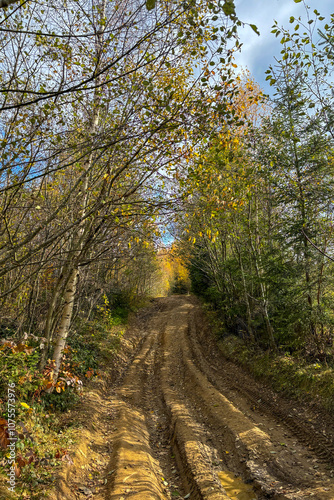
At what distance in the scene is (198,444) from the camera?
577cm

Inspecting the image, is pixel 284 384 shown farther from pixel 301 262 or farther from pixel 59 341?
pixel 59 341

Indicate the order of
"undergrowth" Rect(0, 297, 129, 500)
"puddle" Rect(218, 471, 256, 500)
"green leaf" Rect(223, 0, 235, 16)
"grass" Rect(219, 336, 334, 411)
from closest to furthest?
"green leaf" Rect(223, 0, 235, 16)
"undergrowth" Rect(0, 297, 129, 500)
"puddle" Rect(218, 471, 256, 500)
"grass" Rect(219, 336, 334, 411)

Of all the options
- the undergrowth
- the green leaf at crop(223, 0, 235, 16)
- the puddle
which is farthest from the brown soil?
the green leaf at crop(223, 0, 235, 16)

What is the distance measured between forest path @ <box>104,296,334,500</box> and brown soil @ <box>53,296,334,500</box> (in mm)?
17

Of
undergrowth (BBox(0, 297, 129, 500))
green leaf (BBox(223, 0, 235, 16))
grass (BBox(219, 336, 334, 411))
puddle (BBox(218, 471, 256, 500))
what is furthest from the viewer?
grass (BBox(219, 336, 334, 411))

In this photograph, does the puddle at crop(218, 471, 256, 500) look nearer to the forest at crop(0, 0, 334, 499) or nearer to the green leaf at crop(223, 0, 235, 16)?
the forest at crop(0, 0, 334, 499)

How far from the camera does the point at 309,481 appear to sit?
4.52 meters

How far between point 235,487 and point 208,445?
4.25ft

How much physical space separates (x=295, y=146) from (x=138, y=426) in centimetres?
881

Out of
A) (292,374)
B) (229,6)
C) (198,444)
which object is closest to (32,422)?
(198,444)

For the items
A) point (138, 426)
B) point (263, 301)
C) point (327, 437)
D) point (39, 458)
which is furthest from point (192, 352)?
point (39, 458)

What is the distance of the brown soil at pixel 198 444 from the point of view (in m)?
4.38

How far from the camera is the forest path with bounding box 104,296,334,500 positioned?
4.43 meters

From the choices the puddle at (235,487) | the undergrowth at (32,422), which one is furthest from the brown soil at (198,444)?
A: the undergrowth at (32,422)
